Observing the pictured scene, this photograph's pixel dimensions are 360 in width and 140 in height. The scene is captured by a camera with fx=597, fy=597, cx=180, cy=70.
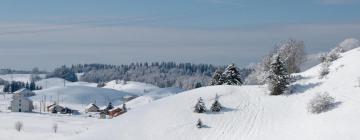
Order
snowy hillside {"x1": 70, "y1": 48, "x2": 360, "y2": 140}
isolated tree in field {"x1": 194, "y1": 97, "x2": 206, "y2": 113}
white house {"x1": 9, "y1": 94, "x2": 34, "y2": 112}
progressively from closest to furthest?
snowy hillside {"x1": 70, "y1": 48, "x2": 360, "y2": 140} < isolated tree in field {"x1": 194, "y1": 97, "x2": 206, "y2": 113} < white house {"x1": 9, "y1": 94, "x2": 34, "y2": 112}

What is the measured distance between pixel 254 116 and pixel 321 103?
7.96m

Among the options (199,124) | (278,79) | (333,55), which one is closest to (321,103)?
(278,79)

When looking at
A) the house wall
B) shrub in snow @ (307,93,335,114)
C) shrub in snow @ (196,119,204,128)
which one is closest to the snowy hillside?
shrub in snow @ (196,119,204,128)

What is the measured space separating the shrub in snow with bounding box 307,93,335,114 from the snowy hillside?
821mm

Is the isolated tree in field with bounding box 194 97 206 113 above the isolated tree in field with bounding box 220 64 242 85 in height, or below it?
below

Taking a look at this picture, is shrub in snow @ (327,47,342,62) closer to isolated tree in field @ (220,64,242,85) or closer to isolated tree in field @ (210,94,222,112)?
isolated tree in field @ (220,64,242,85)

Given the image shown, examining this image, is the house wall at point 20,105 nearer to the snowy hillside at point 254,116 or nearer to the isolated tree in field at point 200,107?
the snowy hillside at point 254,116

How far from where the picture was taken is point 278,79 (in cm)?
6425

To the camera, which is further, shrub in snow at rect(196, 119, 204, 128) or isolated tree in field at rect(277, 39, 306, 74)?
isolated tree in field at rect(277, 39, 306, 74)

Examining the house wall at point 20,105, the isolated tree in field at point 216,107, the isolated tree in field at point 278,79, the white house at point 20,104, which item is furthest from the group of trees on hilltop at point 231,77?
the house wall at point 20,105

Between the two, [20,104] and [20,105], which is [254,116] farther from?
[20,104]

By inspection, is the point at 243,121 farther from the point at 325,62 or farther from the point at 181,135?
the point at 325,62

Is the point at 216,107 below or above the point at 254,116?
above

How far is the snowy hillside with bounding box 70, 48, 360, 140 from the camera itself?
51.2m
